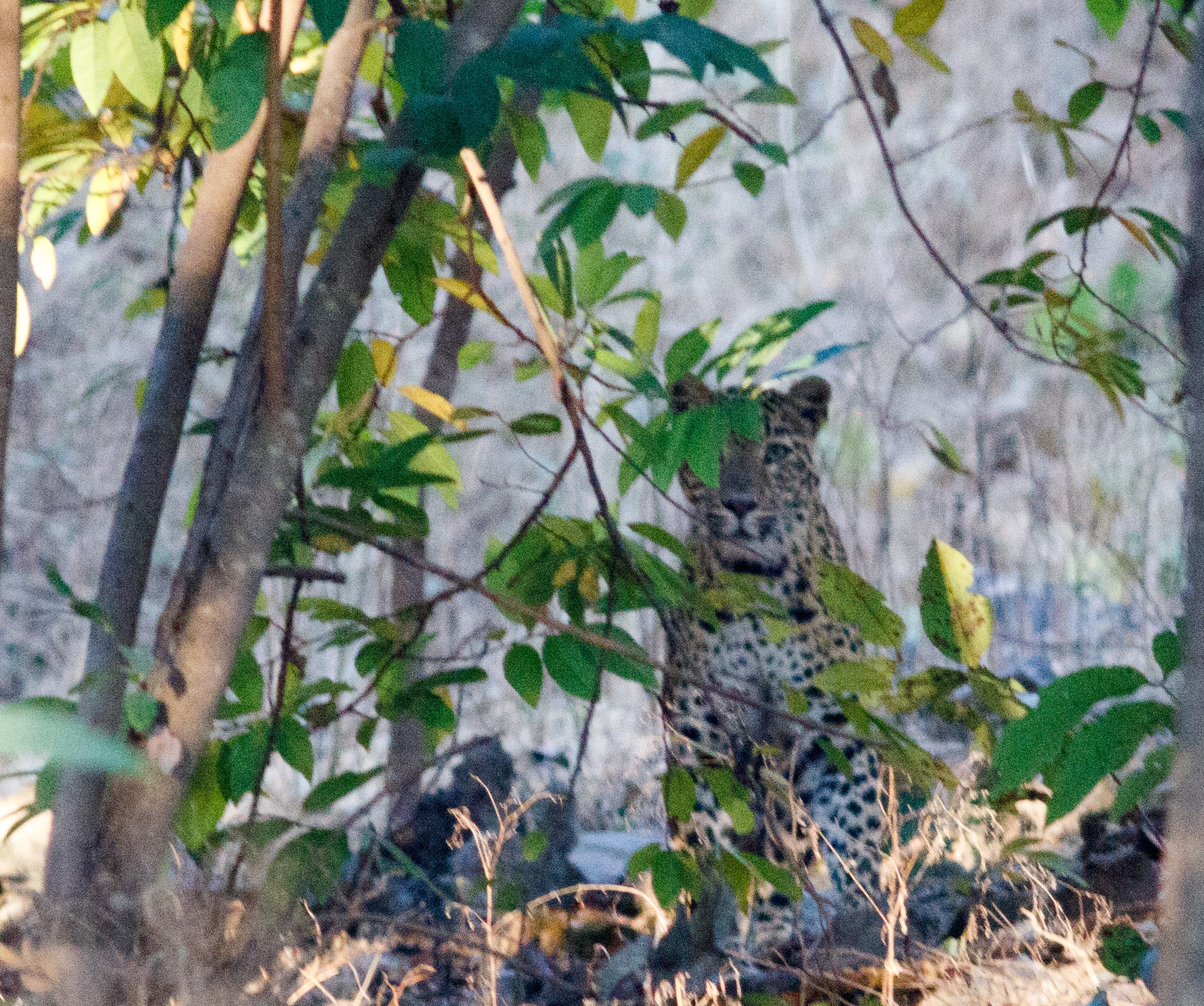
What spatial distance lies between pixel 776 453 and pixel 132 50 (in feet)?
6.54

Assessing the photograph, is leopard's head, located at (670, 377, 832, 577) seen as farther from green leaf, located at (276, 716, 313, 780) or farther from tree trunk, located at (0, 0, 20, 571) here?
tree trunk, located at (0, 0, 20, 571)

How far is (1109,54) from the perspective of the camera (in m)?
8.80

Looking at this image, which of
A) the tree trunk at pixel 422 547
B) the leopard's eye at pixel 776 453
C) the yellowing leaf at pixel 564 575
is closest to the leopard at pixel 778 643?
the leopard's eye at pixel 776 453

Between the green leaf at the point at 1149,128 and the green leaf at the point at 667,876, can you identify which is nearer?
the green leaf at the point at 667,876

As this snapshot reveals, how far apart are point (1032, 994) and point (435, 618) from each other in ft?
11.6

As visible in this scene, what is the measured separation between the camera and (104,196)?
1.87 metres

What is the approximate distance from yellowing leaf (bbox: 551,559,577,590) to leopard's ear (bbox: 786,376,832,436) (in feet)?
4.98

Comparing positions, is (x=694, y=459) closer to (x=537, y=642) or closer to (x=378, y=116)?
(x=378, y=116)

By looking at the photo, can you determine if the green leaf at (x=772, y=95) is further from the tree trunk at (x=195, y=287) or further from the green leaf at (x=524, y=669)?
the green leaf at (x=524, y=669)

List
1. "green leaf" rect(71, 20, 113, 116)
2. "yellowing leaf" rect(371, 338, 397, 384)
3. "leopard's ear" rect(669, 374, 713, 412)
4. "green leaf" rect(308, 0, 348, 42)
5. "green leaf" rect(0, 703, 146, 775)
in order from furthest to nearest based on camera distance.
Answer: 1. "leopard's ear" rect(669, 374, 713, 412)
2. "yellowing leaf" rect(371, 338, 397, 384)
3. "green leaf" rect(71, 20, 113, 116)
4. "green leaf" rect(308, 0, 348, 42)
5. "green leaf" rect(0, 703, 146, 775)

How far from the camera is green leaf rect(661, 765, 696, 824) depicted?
1705mm

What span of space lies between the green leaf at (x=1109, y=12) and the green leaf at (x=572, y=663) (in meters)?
1.15

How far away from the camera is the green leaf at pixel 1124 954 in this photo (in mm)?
1610

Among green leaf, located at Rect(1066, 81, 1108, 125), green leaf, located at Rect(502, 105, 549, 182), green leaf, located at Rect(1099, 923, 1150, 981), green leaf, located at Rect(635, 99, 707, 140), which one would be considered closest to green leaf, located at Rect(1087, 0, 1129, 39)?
green leaf, located at Rect(1066, 81, 1108, 125)
